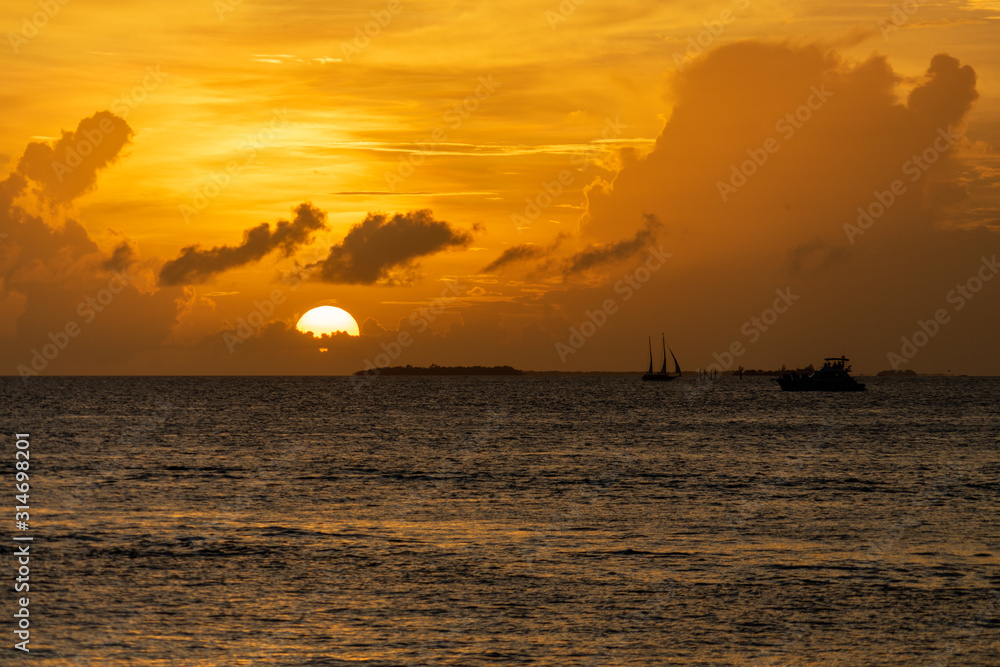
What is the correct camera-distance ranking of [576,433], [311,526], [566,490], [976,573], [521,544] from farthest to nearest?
[576,433], [566,490], [311,526], [521,544], [976,573]

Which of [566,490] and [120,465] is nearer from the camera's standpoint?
[566,490]

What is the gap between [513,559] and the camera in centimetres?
3478

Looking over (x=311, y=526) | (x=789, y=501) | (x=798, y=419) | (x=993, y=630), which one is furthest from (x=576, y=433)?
(x=993, y=630)

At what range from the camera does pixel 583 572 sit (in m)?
32.7

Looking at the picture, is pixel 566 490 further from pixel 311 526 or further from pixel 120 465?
pixel 120 465

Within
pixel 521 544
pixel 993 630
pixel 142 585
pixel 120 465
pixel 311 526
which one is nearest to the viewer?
pixel 993 630

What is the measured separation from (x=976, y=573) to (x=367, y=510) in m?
26.7

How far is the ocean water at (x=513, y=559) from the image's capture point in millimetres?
24781

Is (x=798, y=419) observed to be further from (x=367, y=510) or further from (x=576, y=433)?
Result: (x=367, y=510)

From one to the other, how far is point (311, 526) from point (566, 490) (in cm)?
1789

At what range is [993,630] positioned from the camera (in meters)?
26.1

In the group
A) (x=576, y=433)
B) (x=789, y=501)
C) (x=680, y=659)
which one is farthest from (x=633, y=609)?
(x=576, y=433)

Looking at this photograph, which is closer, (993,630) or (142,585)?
(993,630)

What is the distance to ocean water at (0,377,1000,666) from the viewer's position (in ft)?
81.3
